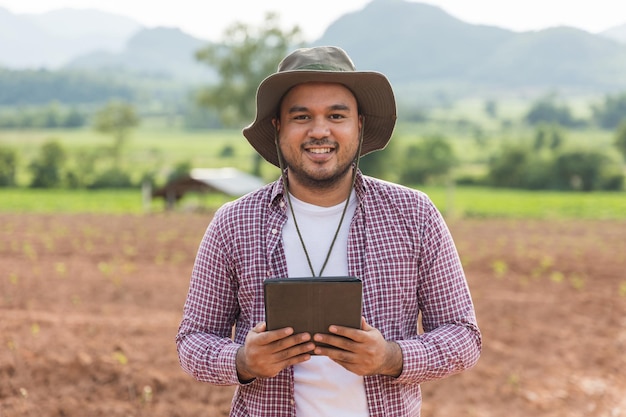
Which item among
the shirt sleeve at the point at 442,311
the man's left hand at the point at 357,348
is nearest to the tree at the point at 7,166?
the shirt sleeve at the point at 442,311

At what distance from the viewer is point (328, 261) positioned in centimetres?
212

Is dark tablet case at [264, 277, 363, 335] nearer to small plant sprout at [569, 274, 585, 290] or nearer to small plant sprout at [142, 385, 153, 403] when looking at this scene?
small plant sprout at [142, 385, 153, 403]

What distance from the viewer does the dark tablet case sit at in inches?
70.8

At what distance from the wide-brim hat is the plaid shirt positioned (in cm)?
22

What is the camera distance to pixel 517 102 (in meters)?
193

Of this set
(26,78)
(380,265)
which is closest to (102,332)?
(380,265)

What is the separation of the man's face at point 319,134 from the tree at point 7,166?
51478 mm

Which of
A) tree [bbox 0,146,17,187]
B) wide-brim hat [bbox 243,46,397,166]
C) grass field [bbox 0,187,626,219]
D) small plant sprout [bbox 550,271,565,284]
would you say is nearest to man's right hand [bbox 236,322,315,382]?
wide-brim hat [bbox 243,46,397,166]

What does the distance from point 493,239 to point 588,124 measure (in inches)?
4307

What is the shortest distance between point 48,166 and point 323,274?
53.5m

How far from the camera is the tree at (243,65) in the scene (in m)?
53.8

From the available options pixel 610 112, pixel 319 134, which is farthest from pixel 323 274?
pixel 610 112

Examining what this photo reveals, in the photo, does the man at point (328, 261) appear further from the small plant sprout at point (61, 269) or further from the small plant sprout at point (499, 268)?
the small plant sprout at point (499, 268)

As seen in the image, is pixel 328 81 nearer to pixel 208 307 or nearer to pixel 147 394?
pixel 208 307
